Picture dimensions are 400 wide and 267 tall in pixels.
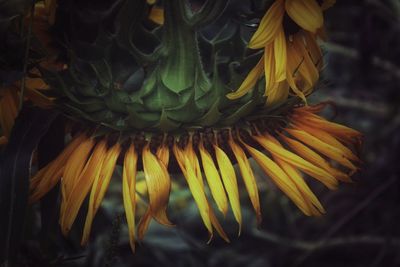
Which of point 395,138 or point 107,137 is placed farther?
point 395,138

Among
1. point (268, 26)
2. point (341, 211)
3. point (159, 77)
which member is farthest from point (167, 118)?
point (341, 211)

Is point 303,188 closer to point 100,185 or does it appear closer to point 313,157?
point 313,157

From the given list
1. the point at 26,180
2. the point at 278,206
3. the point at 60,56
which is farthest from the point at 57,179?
the point at 278,206

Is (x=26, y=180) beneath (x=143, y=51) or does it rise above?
beneath

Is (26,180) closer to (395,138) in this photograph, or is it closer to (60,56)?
(60,56)

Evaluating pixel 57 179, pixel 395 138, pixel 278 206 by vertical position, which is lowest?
pixel 278 206

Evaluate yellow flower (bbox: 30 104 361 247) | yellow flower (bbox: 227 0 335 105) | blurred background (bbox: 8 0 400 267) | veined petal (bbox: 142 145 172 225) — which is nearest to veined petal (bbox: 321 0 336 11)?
yellow flower (bbox: 227 0 335 105)

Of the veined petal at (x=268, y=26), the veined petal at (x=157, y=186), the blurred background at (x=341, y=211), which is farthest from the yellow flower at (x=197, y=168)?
the blurred background at (x=341, y=211)

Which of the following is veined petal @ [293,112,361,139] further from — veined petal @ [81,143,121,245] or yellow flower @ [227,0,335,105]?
veined petal @ [81,143,121,245]
